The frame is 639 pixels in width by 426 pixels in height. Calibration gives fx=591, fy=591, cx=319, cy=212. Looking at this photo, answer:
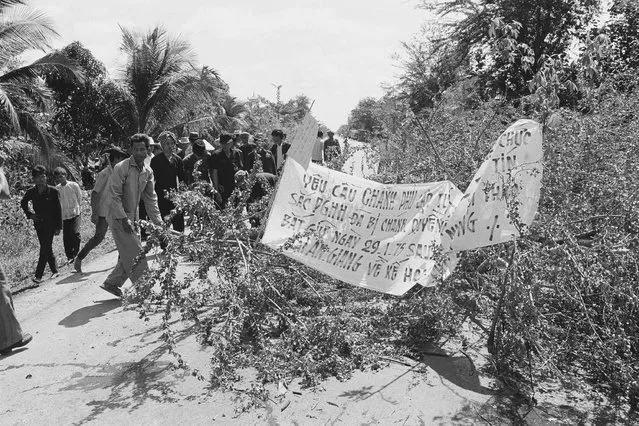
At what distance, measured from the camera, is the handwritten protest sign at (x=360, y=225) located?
5.16m

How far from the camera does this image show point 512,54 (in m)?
5.24

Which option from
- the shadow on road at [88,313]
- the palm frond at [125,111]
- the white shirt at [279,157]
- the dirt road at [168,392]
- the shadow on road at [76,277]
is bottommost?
the dirt road at [168,392]

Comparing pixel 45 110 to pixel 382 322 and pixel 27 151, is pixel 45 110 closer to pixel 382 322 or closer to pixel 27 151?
pixel 27 151

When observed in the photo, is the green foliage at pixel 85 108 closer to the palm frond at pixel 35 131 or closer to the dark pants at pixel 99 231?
the palm frond at pixel 35 131

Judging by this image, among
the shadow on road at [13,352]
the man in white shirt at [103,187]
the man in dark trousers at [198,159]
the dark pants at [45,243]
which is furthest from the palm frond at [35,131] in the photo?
the shadow on road at [13,352]

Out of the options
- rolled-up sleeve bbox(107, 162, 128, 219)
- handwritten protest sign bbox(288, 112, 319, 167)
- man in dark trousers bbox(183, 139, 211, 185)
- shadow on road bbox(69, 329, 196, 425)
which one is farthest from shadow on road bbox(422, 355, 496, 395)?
man in dark trousers bbox(183, 139, 211, 185)

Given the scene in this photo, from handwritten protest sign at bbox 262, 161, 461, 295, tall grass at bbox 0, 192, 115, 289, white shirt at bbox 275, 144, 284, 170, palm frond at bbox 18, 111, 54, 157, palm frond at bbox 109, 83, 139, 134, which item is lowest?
tall grass at bbox 0, 192, 115, 289

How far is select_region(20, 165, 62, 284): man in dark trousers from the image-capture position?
26.2ft

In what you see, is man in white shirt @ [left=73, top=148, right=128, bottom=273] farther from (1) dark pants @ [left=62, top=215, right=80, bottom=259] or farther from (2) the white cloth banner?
(2) the white cloth banner

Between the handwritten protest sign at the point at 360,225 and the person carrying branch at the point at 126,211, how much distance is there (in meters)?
1.67

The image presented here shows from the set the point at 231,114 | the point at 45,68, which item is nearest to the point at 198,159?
the point at 45,68

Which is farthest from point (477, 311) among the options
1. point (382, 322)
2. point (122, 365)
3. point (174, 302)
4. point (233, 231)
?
point (122, 365)

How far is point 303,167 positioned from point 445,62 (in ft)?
51.3

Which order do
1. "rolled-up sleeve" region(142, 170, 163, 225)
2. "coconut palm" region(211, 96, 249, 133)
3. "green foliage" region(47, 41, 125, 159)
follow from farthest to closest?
"coconut palm" region(211, 96, 249, 133), "green foliage" region(47, 41, 125, 159), "rolled-up sleeve" region(142, 170, 163, 225)
